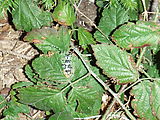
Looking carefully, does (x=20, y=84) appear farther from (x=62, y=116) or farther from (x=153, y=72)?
(x=153, y=72)

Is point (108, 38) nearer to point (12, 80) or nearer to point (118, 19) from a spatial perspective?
point (118, 19)

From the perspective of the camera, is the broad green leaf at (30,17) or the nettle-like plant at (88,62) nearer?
the nettle-like plant at (88,62)

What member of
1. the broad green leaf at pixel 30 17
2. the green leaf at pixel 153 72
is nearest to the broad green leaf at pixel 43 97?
the broad green leaf at pixel 30 17

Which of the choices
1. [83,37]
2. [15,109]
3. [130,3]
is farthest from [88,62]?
[15,109]

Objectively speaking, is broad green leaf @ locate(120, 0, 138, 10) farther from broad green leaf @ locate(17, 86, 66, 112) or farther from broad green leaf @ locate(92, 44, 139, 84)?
broad green leaf @ locate(17, 86, 66, 112)

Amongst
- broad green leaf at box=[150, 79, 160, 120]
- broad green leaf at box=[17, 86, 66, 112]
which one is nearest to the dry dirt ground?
broad green leaf at box=[17, 86, 66, 112]

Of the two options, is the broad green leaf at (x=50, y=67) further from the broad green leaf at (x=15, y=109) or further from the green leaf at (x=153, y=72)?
the green leaf at (x=153, y=72)

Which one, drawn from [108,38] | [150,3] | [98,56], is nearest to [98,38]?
[108,38]

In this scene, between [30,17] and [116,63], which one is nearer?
→ [116,63]
